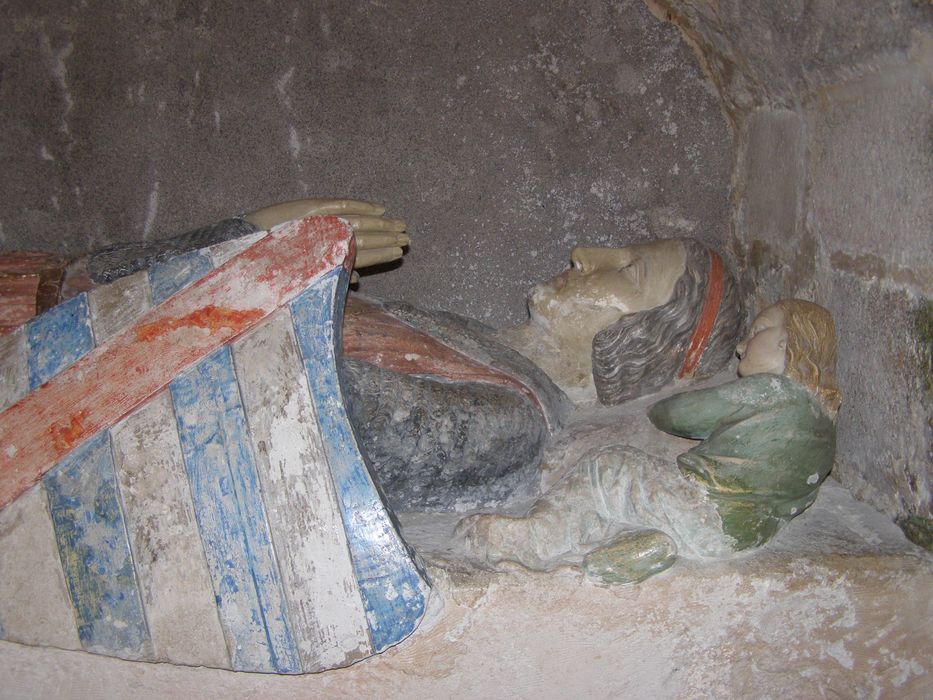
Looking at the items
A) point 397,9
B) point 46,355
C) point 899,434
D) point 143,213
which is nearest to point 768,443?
point 899,434

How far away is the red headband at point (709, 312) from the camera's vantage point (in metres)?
2.46

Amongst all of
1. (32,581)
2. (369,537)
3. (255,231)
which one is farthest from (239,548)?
(255,231)

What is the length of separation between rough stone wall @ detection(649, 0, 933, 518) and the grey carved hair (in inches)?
11.0

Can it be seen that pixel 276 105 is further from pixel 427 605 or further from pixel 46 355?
pixel 427 605

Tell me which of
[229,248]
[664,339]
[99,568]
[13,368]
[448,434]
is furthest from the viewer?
[664,339]

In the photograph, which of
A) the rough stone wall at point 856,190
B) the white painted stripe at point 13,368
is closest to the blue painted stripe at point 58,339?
the white painted stripe at point 13,368

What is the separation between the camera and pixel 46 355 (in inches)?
74.7

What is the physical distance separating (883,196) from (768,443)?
0.68 metres

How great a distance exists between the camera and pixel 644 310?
7.87ft

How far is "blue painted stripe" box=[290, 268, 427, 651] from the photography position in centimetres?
175

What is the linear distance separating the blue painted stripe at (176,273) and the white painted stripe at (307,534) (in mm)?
366

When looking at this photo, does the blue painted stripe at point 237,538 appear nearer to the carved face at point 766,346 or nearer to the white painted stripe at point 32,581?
the white painted stripe at point 32,581

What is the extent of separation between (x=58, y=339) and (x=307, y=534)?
2.42 feet

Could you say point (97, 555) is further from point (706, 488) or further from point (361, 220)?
point (706, 488)
